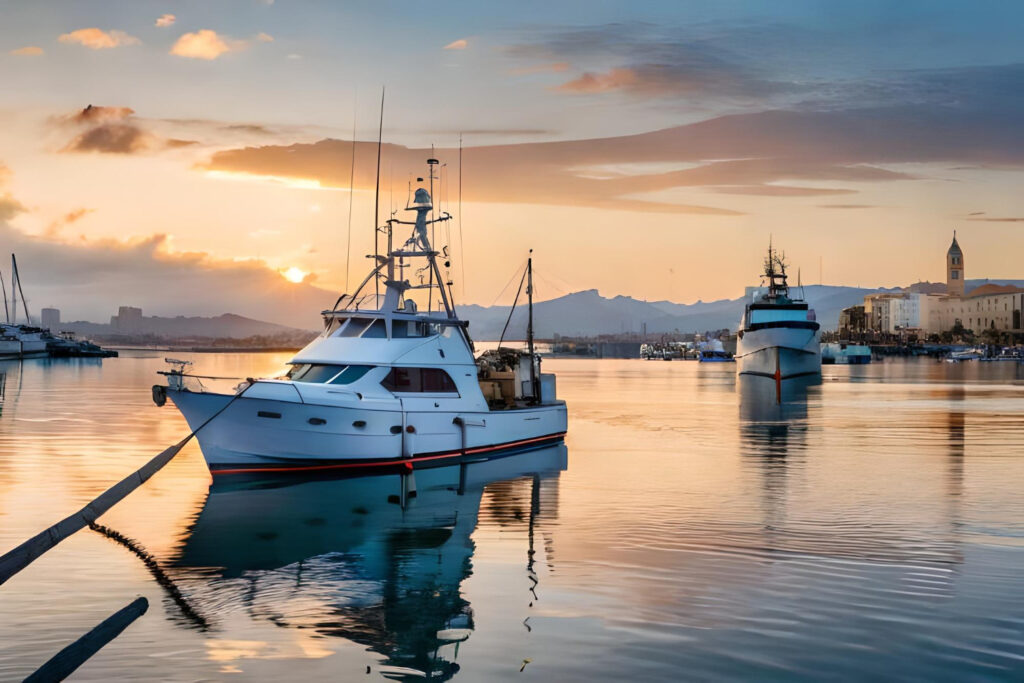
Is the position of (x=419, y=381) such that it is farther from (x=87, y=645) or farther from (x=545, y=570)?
(x=87, y=645)

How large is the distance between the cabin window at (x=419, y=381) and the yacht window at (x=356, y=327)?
2.10 m

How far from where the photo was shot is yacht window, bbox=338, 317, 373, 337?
30906 millimetres

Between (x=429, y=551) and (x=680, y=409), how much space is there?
171 ft

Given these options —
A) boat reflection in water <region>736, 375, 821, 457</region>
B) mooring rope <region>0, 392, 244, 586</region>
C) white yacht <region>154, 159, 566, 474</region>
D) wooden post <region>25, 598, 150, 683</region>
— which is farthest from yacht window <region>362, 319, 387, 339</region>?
boat reflection in water <region>736, 375, 821, 457</region>

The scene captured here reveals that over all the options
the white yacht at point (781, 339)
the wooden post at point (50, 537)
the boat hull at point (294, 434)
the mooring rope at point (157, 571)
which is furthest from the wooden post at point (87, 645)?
the white yacht at point (781, 339)

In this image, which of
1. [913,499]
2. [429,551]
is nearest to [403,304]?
[429,551]

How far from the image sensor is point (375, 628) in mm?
14031

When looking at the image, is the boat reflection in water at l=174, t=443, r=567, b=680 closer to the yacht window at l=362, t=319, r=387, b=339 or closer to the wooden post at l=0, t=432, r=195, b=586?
the wooden post at l=0, t=432, r=195, b=586

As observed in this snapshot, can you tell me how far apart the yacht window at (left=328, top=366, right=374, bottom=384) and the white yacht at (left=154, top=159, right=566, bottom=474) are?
32mm

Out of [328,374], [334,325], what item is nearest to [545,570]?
[328,374]

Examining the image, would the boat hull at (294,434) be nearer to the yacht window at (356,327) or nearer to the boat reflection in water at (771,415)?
the yacht window at (356,327)

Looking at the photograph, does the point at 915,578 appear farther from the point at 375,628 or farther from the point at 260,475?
the point at 260,475

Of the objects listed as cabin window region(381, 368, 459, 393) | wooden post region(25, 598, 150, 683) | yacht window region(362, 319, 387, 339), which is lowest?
wooden post region(25, 598, 150, 683)

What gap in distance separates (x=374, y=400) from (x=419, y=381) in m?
2.44
